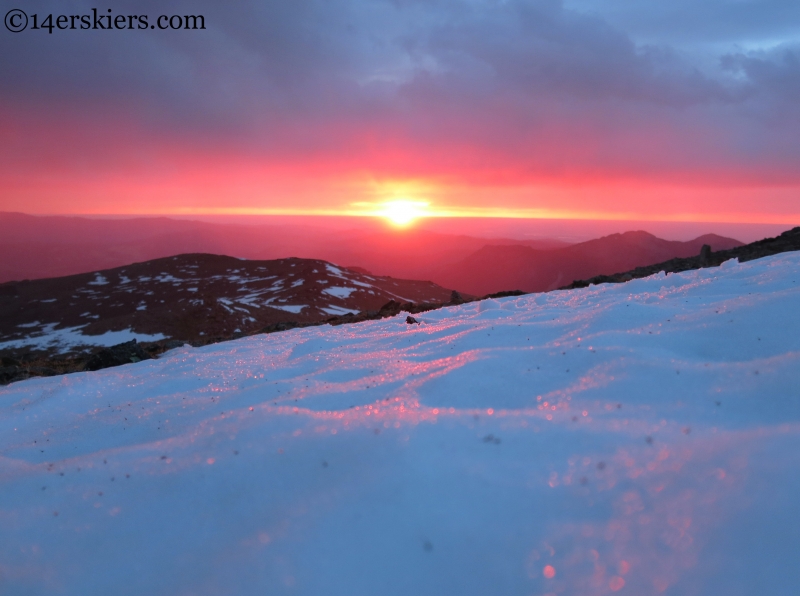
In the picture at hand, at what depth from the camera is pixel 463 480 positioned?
4.48 metres

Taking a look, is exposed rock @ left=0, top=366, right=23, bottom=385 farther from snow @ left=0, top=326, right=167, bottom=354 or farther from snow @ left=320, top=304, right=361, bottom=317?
snow @ left=320, top=304, right=361, bottom=317

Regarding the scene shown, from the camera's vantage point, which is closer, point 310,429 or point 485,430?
point 485,430

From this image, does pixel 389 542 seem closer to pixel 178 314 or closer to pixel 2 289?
pixel 178 314

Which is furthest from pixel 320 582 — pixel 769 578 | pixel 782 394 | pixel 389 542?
pixel 782 394

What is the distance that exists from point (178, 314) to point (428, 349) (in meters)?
57.5

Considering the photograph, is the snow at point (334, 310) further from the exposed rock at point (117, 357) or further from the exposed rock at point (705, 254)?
the exposed rock at point (705, 254)

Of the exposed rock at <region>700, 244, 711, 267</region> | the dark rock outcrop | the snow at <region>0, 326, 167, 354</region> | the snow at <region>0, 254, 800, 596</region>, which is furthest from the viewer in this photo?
the snow at <region>0, 326, 167, 354</region>

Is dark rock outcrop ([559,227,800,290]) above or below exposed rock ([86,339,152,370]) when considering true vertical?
above

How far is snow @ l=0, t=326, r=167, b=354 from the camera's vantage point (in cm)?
5598

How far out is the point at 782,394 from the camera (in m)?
5.32

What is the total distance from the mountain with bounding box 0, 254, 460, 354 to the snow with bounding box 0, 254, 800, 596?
116ft

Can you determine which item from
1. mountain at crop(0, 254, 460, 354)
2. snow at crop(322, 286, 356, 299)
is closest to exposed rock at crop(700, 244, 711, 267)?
mountain at crop(0, 254, 460, 354)

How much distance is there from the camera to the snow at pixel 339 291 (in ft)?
266

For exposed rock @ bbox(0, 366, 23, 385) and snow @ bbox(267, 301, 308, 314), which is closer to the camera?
exposed rock @ bbox(0, 366, 23, 385)
